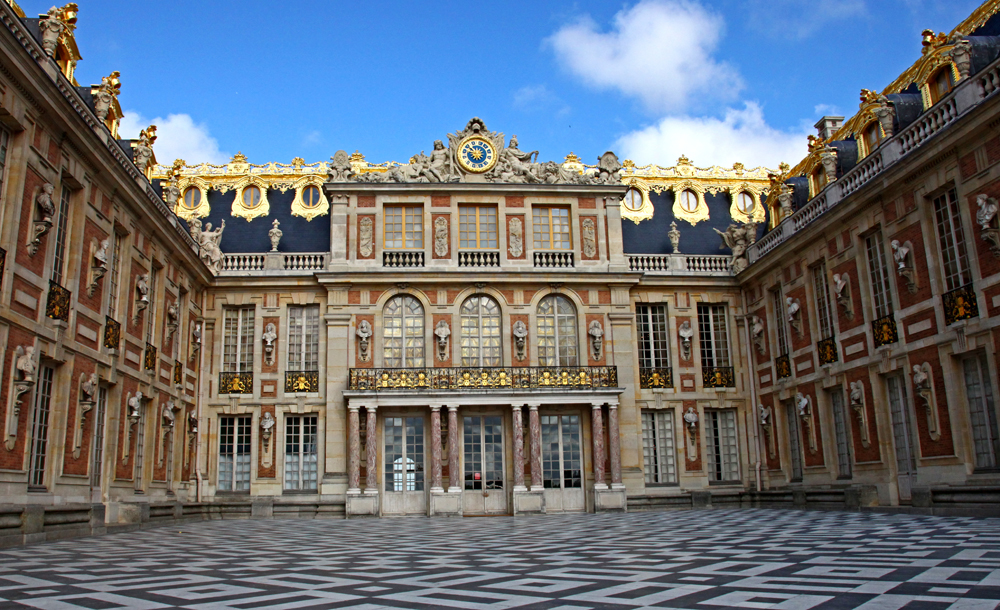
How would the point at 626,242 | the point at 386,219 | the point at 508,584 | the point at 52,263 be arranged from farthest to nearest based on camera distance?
1. the point at 626,242
2. the point at 386,219
3. the point at 52,263
4. the point at 508,584

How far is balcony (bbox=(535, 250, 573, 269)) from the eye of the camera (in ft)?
82.8

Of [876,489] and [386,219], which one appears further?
[386,219]

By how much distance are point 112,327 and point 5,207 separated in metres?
4.68

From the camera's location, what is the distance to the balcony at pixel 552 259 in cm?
2523

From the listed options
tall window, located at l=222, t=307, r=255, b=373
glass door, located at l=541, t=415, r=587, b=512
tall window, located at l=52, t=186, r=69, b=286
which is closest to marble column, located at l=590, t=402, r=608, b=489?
glass door, located at l=541, t=415, r=587, b=512

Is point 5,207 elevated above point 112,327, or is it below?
above

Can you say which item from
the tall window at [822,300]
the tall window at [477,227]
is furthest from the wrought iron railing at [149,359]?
the tall window at [822,300]

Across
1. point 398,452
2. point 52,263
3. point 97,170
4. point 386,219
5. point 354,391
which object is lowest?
point 398,452

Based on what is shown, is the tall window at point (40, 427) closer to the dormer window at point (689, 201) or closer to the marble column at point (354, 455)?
the marble column at point (354, 455)

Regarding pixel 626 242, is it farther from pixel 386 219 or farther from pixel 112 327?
pixel 112 327

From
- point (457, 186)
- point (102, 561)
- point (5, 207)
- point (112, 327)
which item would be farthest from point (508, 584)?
point (457, 186)

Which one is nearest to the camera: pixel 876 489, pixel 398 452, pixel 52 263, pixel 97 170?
pixel 52 263

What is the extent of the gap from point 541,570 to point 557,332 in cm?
1679

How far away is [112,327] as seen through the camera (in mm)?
16875
